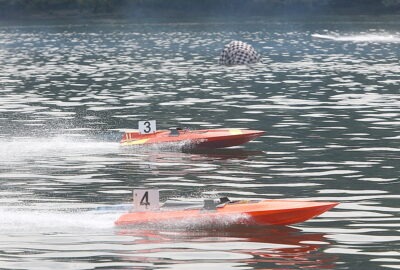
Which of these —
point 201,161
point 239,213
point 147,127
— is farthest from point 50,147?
point 239,213

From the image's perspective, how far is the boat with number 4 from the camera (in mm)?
23141

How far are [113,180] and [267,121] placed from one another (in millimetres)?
14430

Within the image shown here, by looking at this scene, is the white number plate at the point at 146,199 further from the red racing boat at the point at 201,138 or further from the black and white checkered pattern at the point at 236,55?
the black and white checkered pattern at the point at 236,55

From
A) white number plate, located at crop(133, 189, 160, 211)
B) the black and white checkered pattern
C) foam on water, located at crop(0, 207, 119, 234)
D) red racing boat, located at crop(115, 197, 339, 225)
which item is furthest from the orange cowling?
the black and white checkered pattern

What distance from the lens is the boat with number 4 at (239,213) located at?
75.9 feet

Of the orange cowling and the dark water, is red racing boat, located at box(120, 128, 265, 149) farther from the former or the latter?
the orange cowling

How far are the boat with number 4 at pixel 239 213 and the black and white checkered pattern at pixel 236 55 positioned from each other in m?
55.7

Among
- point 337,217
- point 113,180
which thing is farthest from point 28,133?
point 337,217

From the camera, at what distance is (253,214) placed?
23.2 m

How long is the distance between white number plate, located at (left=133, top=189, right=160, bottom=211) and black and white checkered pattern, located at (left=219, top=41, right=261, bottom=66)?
55.8 m

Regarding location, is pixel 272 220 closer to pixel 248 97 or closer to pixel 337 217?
pixel 337 217

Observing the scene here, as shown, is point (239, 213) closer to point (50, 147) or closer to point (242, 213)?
point (242, 213)

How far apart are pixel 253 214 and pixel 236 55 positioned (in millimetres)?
56409

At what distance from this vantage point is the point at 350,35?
118938mm
